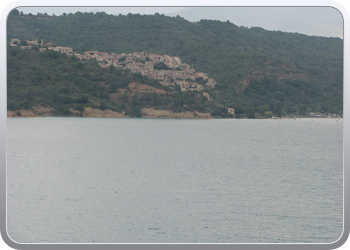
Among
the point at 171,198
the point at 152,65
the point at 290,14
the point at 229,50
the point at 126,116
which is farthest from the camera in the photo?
the point at 229,50

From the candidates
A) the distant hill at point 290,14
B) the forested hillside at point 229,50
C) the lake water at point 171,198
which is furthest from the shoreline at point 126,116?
the distant hill at point 290,14

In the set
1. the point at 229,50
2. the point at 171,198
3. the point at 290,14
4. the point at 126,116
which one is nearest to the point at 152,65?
the point at 126,116

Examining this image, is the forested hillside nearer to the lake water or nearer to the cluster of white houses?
the cluster of white houses

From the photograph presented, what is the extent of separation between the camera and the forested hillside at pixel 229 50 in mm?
51438

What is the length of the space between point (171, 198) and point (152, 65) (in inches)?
1843

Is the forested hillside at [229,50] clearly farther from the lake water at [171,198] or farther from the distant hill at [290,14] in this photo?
the distant hill at [290,14]

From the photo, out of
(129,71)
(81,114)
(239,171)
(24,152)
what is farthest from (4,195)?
(129,71)

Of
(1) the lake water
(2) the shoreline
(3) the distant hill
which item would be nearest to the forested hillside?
(2) the shoreline

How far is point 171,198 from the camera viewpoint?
969 cm

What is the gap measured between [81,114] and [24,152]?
24.4 m

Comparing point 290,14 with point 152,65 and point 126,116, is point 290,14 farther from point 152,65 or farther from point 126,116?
point 152,65

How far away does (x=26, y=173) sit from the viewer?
43.4ft

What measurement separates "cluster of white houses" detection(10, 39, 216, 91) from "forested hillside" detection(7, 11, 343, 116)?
2104 mm

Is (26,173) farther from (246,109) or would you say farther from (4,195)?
(246,109)
